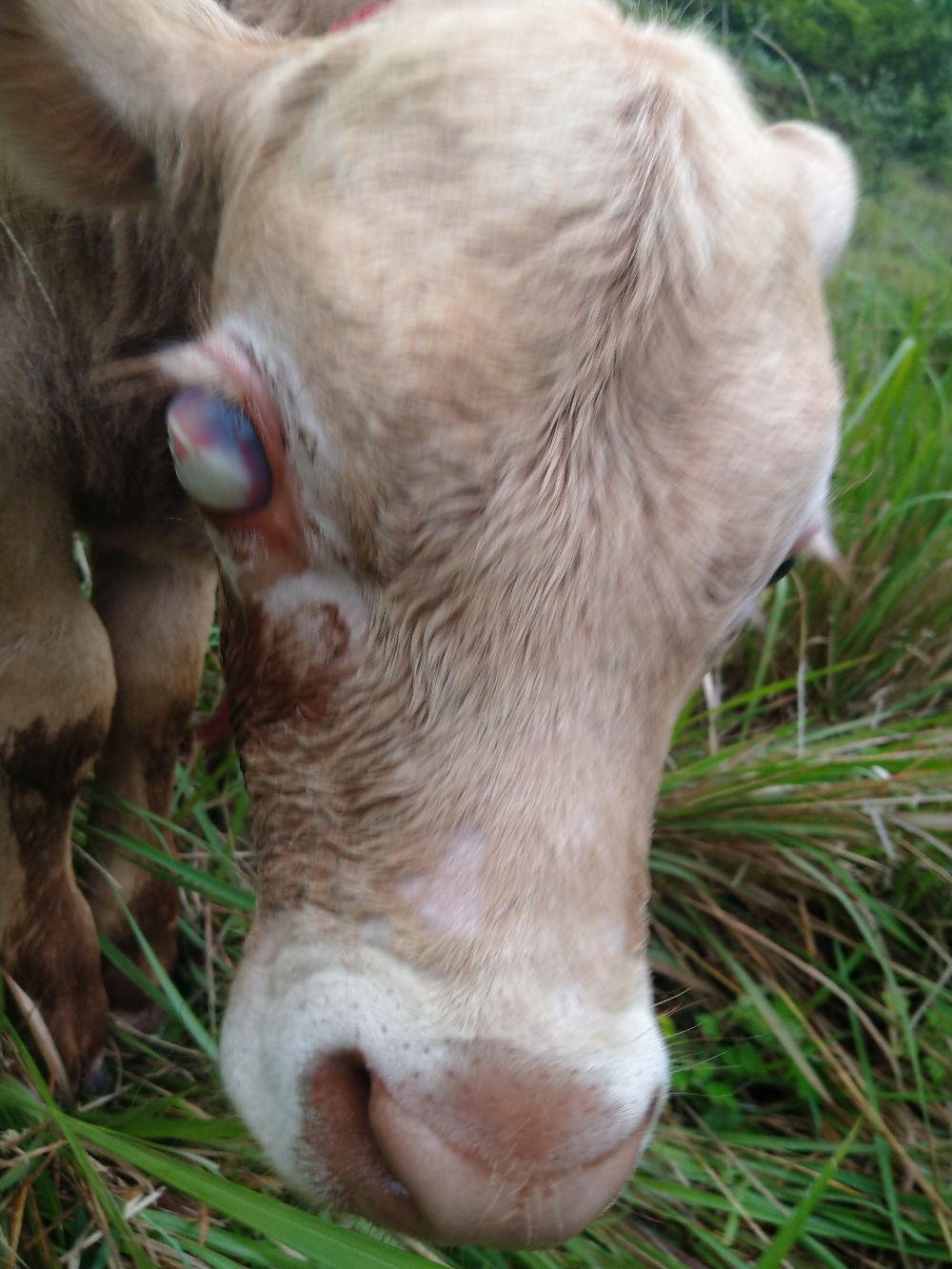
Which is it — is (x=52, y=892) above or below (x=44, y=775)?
below

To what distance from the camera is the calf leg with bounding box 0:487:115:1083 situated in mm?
1888

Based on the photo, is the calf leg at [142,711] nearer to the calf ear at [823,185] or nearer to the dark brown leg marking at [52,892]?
the dark brown leg marking at [52,892]

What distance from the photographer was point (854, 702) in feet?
11.0

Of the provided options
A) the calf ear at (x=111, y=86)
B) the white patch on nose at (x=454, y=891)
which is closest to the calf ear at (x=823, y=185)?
the calf ear at (x=111, y=86)

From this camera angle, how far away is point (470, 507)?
1131 mm

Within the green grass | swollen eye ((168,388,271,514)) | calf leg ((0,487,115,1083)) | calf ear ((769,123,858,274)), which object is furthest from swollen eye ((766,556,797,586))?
calf leg ((0,487,115,1083))

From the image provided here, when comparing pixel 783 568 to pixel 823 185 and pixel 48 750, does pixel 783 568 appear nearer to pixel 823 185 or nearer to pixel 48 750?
pixel 823 185

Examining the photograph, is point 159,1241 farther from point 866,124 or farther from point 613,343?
point 866,124

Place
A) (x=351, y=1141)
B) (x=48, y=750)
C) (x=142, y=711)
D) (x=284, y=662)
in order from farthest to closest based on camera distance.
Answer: (x=142, y=711) < (x=48, y=750) < (x=284, y=662) < (x=351, y=1141)

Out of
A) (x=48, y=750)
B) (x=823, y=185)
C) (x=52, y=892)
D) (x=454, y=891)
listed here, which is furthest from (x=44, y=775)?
(x=823, y=185)

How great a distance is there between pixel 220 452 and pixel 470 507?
306mm

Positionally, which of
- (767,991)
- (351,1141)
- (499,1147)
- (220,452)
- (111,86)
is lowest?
(767,991)

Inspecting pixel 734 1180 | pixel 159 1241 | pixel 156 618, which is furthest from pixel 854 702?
pixel 159 1241

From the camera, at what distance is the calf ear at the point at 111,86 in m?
1.42
